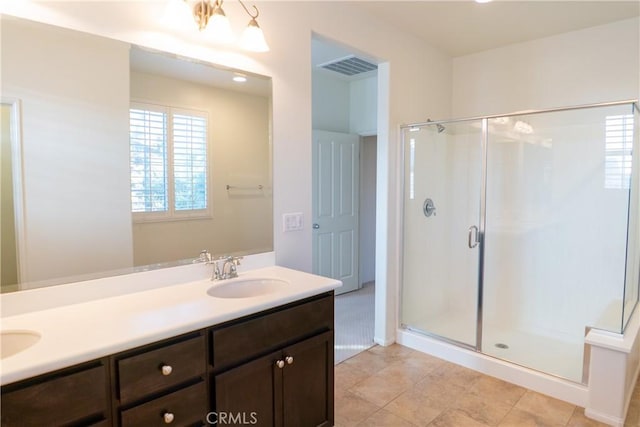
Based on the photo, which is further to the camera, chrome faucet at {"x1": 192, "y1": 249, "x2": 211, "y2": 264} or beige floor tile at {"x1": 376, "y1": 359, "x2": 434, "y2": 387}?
beige floor tile at {"x1": 376, "y1": 359, "x2": 434, "y2": 387}

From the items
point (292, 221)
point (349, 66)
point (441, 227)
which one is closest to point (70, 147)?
point (292, 221)

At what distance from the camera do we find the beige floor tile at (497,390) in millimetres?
2430

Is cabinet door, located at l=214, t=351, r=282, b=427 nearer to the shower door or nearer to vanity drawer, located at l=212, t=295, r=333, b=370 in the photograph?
vanity drawer, located at l=212, t=295, r=333, b=370

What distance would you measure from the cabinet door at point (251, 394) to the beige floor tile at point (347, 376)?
979 millimetres

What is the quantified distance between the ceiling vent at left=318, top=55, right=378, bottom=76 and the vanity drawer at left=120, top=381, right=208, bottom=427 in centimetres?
339

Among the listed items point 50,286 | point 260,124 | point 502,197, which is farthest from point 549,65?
point 50,286

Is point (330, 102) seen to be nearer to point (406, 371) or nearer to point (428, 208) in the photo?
point (428, 208)

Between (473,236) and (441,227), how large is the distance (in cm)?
38

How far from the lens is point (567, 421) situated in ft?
7.19

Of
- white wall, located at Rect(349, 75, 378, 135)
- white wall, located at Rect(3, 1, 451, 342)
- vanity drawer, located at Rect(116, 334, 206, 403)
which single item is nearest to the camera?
vanity drawer, located at Rect(116, 334, 206, 403)

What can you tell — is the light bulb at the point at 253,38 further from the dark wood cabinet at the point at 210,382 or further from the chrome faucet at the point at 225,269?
the dark wood cabinet at the point at 210,382

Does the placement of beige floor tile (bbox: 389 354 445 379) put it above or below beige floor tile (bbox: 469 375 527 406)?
above

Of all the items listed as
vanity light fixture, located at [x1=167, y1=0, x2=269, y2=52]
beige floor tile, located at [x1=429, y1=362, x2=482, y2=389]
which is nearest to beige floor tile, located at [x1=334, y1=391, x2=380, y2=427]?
beige floor tile, located at [x1=429, y1=362, x2=482, y2=389]

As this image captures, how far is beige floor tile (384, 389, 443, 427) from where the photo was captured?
2.23 meters
